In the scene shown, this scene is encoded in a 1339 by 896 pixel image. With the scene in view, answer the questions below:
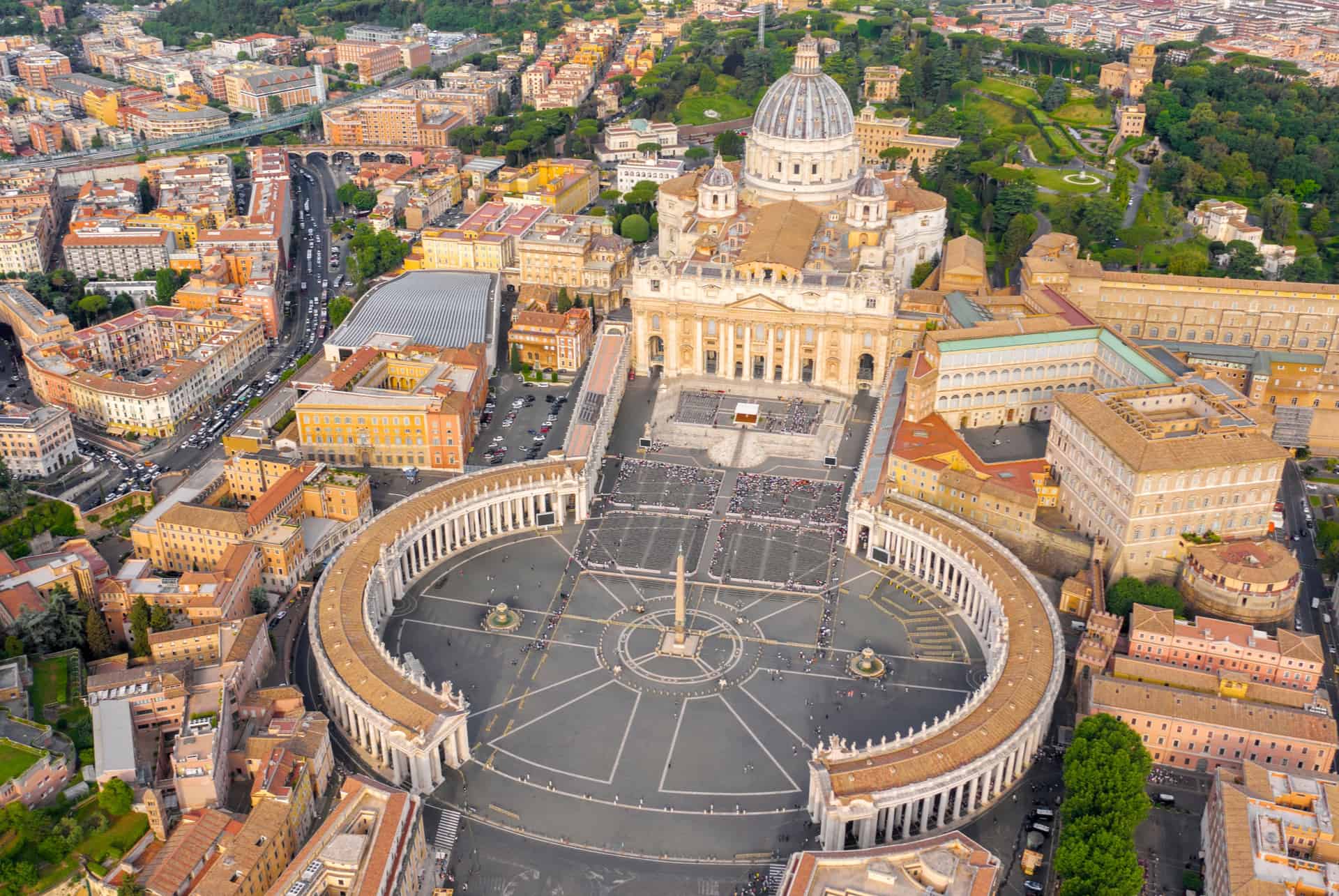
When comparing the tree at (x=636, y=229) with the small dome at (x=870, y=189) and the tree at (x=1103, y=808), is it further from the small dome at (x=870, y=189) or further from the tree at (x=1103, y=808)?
the tree at (x=1103, y=808)

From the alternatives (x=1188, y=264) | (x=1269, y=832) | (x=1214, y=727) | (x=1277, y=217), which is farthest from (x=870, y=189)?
(x=1269, y=832)

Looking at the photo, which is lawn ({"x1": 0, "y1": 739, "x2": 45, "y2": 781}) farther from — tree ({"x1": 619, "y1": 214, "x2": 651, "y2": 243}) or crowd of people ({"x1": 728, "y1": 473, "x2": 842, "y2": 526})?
tree ({"x1": 619, "y1": 214, "x2": 651, "y2": 243})

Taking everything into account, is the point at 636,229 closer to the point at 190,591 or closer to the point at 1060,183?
the point at 1060,183

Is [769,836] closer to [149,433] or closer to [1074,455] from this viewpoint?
[1074,455]

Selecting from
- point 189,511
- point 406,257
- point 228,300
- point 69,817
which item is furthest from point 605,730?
point 406,257

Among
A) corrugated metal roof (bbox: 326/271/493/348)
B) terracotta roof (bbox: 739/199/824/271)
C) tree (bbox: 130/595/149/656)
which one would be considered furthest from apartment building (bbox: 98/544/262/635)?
terracotta roof (bbox: 739/199/824/271)

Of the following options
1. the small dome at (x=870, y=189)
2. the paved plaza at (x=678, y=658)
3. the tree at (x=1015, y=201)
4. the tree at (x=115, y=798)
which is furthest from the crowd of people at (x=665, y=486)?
the tree at (x=1015, y=201)
